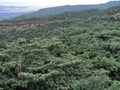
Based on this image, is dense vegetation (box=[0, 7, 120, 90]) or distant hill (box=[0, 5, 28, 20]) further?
distant hill (box=[0, 5, 28, 20])

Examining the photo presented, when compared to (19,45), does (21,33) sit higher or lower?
lower

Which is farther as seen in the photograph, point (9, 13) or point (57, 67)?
point (9, 13)

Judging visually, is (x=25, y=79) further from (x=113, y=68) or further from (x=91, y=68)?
(x=113, y=68)

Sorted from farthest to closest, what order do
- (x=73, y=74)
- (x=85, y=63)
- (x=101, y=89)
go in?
1. (x=85, y=63)
2. (x=73, y=74)
3. (x=101, y=89)

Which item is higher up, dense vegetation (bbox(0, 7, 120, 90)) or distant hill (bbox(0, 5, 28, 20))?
dense vegetation (bbox(0, 7, 120, 90))

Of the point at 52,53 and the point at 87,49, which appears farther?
the point at 87,49

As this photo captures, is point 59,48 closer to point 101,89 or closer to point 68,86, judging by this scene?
point 68,86

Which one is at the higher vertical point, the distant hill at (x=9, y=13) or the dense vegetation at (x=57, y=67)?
the dense vegetation at (x=57, y=67)

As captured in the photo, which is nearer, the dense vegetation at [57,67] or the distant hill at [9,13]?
the dense vegetation at [57,67]

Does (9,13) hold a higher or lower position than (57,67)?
lower

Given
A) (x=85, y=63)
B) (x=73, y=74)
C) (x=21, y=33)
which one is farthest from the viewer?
(x=21, y=33)

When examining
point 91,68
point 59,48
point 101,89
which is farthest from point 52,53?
point 101,89
